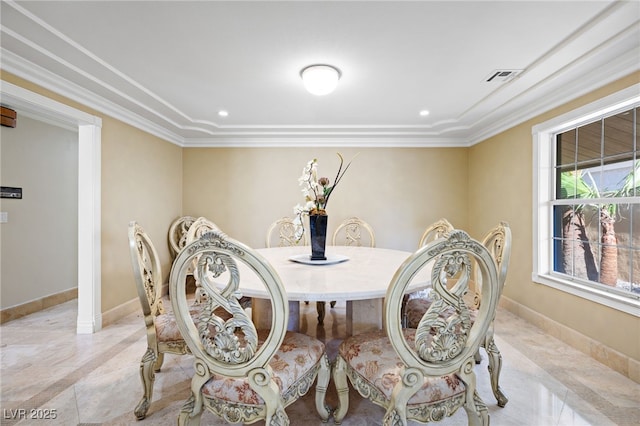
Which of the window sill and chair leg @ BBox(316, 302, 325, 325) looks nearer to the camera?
the window sill

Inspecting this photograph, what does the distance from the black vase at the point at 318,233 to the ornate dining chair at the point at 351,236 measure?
104 centimetres

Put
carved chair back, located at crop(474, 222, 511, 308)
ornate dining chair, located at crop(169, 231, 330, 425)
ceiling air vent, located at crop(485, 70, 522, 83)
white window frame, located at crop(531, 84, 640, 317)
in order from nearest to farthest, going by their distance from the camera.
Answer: ornate dining chair, located at crop(169, 231, 330, 425) < carved chair back, located at crop(474, 222, 511, 308) < ceiling air vent, located at crop(485, 70, 522, 83) < white window frame, located at crop(531, 84, 640, 317)

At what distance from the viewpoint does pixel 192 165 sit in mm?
4488

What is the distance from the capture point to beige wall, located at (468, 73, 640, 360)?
2162mm

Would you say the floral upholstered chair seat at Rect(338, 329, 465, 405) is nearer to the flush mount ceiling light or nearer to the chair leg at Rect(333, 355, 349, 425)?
the chair leg at Rect(333, 355, 349, 425)

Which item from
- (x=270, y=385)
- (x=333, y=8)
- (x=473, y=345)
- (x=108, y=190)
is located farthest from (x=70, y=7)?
(x=473, y=345)

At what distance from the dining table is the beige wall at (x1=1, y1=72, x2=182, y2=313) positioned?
1.90 meters

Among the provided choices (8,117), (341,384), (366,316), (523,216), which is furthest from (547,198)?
(8,117)

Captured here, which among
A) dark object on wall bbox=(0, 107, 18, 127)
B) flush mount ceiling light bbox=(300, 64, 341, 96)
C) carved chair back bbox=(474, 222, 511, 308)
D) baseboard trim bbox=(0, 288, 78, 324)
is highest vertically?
flush mount ceiling light bbox=(300, 64, 341, 96)

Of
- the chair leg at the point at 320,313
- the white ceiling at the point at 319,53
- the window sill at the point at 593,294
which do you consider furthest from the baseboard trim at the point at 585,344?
the chair leg at the point at 320,313

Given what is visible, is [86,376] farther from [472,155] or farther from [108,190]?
[472,155]

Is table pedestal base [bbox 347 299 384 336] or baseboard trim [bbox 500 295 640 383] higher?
table pedestal base [bbox 347 299 384 336]

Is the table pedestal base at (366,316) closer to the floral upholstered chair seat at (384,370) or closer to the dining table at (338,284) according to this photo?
the dining table at (338,284)

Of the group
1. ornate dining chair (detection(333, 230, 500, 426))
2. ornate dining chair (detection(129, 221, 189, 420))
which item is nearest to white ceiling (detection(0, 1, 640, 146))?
ornate dining chair (detection(129, 221, 189, 420))
